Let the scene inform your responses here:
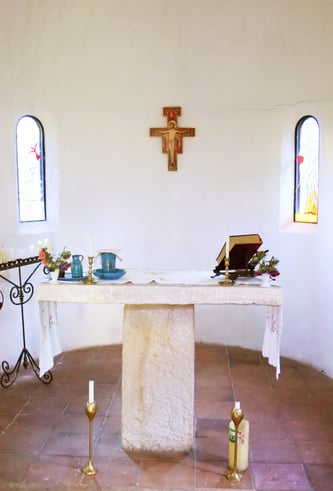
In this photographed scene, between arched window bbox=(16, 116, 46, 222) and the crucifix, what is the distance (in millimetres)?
1218

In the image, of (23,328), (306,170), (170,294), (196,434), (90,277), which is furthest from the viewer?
(306,170)

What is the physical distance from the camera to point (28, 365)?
5.15 metres

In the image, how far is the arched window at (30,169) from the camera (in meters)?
5.35

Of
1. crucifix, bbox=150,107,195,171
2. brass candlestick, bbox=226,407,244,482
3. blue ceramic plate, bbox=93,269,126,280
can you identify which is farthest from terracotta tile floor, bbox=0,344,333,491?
crucifix, bbox=150,107,195,171

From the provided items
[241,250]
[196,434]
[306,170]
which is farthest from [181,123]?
[196,434]

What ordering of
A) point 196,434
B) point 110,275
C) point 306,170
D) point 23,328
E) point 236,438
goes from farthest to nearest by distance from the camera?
point 306,170, point 23,328, point 196,434, point 110,275, point 236,438

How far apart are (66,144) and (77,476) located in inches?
138

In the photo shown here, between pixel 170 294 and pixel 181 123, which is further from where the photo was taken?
pixel 181 123

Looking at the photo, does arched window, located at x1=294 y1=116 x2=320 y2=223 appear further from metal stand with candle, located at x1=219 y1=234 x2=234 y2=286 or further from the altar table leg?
the altar table leg

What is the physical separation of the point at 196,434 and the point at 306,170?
3022 millimetres

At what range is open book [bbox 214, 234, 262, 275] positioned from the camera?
3338 millimetres

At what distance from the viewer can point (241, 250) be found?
3402 millimetres

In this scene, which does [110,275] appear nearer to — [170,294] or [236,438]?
[170,294]

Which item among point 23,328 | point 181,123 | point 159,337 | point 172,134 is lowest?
point 23,328
